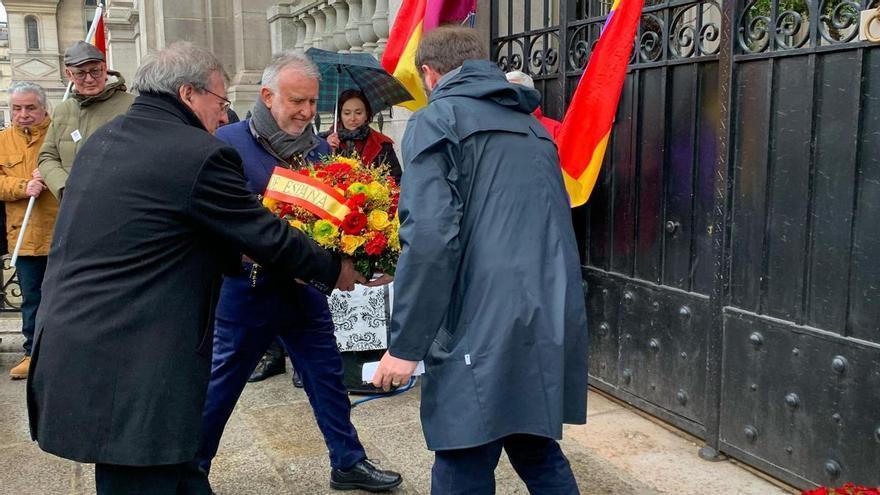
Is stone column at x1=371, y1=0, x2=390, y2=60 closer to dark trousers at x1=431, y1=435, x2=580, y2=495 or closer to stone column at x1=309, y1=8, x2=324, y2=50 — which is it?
stone column at x1=309, y1=8, x2=324, y2=50

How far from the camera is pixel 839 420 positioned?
352 cm

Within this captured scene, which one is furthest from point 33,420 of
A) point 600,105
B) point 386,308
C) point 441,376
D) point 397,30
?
point 397,30

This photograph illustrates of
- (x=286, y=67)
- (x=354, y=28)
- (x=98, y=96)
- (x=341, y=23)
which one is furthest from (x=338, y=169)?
(x=341, y=23)

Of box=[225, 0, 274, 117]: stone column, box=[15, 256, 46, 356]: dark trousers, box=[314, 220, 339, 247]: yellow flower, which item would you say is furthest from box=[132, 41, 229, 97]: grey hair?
box=[225, 0, 274, 117]: stone column

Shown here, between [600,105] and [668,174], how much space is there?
0.53m

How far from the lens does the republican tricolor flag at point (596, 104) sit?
4.35m

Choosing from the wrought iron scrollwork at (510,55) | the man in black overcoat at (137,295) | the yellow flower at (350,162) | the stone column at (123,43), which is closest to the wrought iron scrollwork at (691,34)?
the wrought iron scrollwork at (510,55)

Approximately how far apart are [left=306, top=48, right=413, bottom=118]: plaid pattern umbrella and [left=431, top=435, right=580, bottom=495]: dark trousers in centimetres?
293

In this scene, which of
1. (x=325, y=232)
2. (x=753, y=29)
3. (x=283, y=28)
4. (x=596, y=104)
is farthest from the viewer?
(x=283, y=28)

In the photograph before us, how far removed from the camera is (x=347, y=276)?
3.20 meters

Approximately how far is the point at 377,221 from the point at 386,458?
1.67m

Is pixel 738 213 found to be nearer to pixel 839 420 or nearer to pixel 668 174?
pixel 668 174

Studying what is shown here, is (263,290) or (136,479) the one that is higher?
(263,290)

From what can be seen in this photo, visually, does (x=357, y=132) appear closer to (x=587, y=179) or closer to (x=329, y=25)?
(x=587, y=179)
